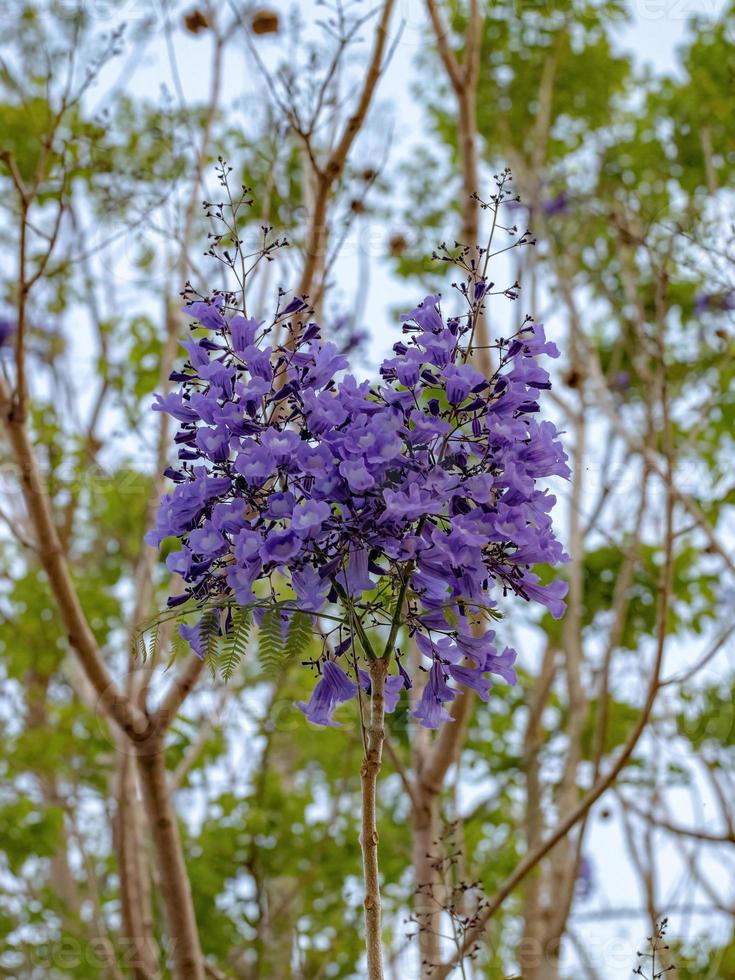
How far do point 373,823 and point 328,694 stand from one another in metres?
0.19

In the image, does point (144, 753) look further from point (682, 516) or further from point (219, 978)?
point (682, 516)

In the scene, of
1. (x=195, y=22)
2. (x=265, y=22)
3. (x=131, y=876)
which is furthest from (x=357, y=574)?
(x=195, y=22)

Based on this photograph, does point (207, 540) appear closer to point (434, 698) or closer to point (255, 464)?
point (255, 464)

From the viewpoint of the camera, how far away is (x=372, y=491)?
145cm

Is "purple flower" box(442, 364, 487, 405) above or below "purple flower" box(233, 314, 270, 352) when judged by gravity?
below

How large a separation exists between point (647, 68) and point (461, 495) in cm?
590

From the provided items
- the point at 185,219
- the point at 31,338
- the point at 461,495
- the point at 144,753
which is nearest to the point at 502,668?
the point at 461,495

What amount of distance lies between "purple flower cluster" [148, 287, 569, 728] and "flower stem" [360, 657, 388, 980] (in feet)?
0.16

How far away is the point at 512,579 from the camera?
157 centimetres

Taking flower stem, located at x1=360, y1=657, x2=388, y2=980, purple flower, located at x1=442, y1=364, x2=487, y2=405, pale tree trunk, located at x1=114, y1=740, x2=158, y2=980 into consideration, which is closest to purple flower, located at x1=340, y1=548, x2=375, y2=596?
flower stem, located at x1=360, y1=657, x2=388, y2=980

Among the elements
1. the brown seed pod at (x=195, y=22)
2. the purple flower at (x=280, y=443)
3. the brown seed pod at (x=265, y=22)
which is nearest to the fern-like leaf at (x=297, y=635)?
the purple flower at (x=280, y=443)

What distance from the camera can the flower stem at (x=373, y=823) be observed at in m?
1.49

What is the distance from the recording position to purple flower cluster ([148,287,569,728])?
146 cm

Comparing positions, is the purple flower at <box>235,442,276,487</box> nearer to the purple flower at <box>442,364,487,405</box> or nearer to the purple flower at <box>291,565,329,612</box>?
the purple flower at <box>291,565,329,612</box>
